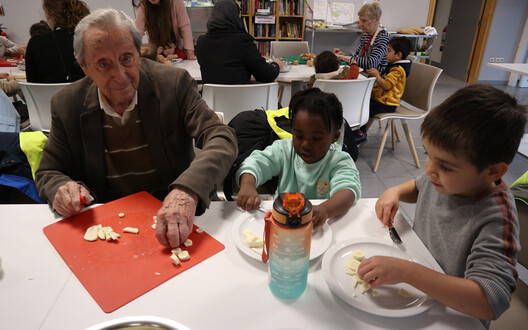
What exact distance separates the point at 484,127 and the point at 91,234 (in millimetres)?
1062

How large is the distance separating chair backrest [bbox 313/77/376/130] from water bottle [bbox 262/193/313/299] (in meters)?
1.88

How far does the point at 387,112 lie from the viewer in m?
3.21

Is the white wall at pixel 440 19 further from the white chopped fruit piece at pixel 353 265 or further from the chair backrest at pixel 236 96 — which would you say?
the white chopped fruit piece at pixel 353 265

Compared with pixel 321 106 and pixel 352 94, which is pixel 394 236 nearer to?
pixel 321 106

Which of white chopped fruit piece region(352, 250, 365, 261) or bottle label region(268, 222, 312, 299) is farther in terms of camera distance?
white chopped fruit piece region(352, 250, 365, 261)

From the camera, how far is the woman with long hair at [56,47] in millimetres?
2408

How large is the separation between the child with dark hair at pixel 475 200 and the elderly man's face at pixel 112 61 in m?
1.01

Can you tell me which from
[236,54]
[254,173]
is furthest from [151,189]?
[236,54]

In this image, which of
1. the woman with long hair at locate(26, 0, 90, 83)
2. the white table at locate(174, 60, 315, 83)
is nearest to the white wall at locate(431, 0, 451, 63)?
the white table at locate(174, 60, 315, 83)

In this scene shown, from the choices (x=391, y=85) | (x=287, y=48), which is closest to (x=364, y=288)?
(x=391, y=85)

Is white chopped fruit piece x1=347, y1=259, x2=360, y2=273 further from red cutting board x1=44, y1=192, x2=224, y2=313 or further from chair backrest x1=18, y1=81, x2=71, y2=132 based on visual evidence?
chair backrest x1=18, y1=81, x2=71, y2=132

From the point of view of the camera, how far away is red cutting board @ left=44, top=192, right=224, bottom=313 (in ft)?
2.61

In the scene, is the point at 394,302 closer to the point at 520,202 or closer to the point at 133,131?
the point at 520,202

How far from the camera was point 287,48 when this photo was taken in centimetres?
444
